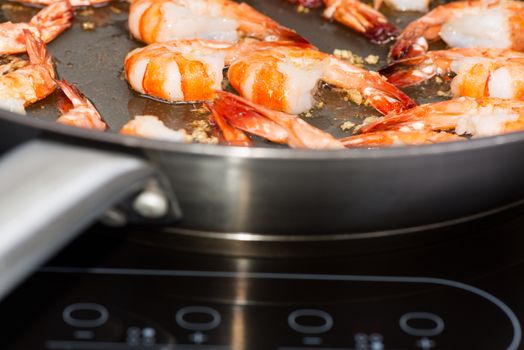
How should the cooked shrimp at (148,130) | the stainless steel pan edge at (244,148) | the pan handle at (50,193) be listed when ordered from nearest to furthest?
the pan handle at (50,193) → the stainless steel pan edge at (244,148) → the cooked shrimp at (148,130)

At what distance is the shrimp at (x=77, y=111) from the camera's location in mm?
1786

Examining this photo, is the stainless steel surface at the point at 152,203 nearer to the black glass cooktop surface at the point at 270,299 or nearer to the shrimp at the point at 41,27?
the black glass cooktop surface at the point at 270,299

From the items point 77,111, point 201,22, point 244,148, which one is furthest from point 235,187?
point 201,22

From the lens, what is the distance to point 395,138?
70.9 inches

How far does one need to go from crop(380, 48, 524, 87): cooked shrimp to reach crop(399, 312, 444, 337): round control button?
2.82ft

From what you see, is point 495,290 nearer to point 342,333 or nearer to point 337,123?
point 342,333

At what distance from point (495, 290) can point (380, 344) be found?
0.81 feet

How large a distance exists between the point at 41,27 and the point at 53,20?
1.9 inches

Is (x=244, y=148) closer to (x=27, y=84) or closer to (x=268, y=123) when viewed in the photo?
(x=268, y=123)

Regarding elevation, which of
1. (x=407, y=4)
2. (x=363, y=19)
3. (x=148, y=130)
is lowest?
(x=148, y=130)

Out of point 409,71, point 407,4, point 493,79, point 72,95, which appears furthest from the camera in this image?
point 407,4

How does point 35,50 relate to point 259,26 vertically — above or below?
below

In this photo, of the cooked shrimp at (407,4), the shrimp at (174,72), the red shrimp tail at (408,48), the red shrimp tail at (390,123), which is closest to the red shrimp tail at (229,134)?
the shrimp at (174,72)

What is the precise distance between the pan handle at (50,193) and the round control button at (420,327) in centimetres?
47
